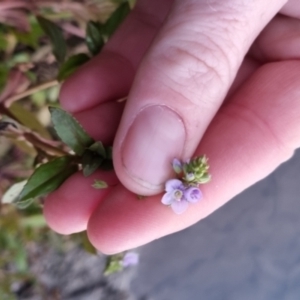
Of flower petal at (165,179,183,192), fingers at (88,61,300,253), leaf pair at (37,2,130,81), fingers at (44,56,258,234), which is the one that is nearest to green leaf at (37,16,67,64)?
leaf pair at (37,2,130,81)

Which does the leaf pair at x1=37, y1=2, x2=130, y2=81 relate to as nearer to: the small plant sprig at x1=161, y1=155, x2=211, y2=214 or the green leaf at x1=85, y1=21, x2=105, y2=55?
the green leaf at x1=85, y1=21, x2=105, y2=55

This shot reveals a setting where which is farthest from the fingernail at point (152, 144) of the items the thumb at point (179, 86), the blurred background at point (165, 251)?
the blurred background at point (165, 251)

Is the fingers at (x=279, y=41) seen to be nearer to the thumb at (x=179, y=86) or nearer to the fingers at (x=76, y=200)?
the thumb at (x=179, y=86)

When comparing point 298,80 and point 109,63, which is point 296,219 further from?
point 109,63

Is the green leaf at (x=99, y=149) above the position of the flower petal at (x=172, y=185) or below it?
below

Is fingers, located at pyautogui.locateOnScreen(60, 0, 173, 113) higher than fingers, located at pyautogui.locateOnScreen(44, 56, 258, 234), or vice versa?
fingers, located at pyautogui.locateOnScreen(60, 0, 173, 113)

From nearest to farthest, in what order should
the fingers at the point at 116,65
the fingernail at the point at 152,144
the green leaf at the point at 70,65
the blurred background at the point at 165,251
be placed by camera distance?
the fingernail at the point at 152,144, the fingers at the point at 116,65, the green leaf at the point at 70,65, the blurred background at the point at 165,251

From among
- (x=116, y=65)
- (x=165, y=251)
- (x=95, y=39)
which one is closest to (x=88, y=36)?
(x=95, y=39)
